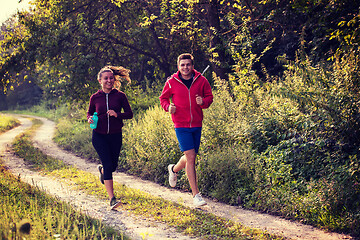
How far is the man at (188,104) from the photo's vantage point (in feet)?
20.3

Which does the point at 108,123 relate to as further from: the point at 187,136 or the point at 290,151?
the point at 290,151

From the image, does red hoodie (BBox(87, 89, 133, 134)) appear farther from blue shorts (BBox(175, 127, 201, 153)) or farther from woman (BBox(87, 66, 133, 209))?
blue shorts (BBox(175, 127, 201, 153))

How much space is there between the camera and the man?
620cm

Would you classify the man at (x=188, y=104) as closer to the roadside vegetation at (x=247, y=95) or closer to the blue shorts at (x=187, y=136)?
the blue shorts at (x=187, y=136)

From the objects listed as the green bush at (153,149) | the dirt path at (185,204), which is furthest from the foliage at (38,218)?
the green bush at (153,149)

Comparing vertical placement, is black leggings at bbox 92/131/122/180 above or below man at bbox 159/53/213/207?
below

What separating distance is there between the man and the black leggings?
3.67 feet

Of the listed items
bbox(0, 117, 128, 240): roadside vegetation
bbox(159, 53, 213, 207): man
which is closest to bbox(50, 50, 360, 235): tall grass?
bbox(159, 53, 213, 207): man

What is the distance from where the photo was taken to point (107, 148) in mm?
6527

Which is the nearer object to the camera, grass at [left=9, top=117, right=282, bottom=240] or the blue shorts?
grass at [left=9, top=117, right=282, bottom=240]

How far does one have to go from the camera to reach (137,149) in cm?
1006

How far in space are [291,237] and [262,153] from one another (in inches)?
103

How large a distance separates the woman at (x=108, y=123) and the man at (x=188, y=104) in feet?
2.84

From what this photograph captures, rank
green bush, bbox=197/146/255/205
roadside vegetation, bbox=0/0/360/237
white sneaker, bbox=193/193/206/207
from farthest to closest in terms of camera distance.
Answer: green bush, bbox=197/146/255/205, white sneaker, bbox=193/193/206/207, roadside vegetation, bbox=0/0/360/237
